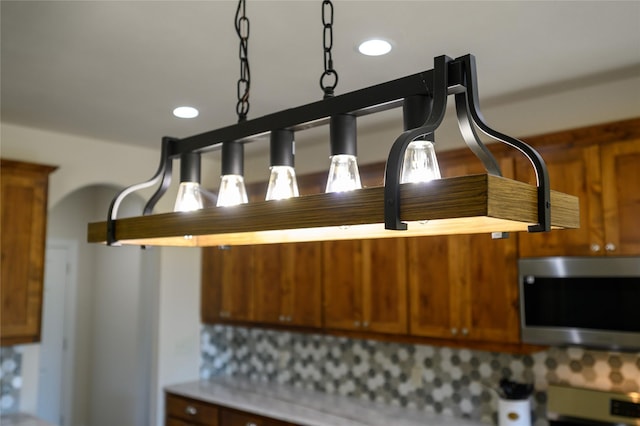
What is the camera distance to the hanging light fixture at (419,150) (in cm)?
106

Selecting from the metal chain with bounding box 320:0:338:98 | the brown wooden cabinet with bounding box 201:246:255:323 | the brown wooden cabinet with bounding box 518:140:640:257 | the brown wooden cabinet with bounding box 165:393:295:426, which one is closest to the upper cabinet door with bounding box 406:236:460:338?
the brown wooden cabinet with bounding box 518:140:640:257

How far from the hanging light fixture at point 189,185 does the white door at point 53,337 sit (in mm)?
4685

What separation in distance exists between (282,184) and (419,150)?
370 millimetres

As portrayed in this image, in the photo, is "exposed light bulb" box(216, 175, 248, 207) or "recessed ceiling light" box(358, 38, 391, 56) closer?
"exposed light bulb" box(216, 175, 248, 207)

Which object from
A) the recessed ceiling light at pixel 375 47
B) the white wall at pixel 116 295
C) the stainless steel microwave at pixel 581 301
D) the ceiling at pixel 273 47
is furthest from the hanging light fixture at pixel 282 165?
the white wall at pixel 116 295

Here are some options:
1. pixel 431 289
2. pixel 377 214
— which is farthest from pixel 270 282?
pixel 377 214

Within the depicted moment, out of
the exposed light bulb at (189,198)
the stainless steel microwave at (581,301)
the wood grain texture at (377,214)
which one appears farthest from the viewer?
the stainless steel microwave at (581,301)

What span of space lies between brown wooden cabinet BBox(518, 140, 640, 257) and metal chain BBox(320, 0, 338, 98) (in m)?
1.28

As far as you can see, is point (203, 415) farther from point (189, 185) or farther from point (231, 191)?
point (231, 191)

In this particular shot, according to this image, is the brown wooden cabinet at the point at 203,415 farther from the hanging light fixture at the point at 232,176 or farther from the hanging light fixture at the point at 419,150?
the hanging light fixture at the point at 419,150

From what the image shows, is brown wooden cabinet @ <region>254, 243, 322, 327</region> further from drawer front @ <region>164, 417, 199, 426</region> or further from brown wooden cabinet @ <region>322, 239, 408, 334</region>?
drawer front @ <region>164, 417, 199, 426</region>

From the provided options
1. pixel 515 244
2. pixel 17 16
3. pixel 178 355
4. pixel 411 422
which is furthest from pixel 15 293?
pixel 515 244

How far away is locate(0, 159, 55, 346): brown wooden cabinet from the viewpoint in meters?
3.32

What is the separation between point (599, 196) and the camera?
269 cm
